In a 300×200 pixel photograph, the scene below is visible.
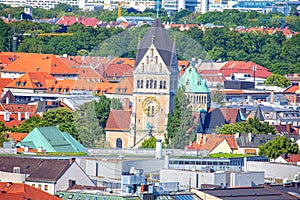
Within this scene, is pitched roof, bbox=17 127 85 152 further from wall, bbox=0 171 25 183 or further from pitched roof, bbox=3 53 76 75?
pitched roof, bbox=3 53 76 75

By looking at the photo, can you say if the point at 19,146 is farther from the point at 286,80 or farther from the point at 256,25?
the point at 256,25

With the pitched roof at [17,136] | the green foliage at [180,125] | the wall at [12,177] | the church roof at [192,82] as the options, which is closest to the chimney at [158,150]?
the green foliage at [180,125]

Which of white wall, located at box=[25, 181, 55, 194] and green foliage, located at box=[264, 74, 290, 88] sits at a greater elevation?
green foliage, located at box=[264, 74, 290, 88]

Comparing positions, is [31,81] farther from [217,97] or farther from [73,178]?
[73,178]

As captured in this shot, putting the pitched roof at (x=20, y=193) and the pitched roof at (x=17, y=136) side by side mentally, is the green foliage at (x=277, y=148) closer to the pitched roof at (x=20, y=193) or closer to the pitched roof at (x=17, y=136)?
the pitched roof at (x=17, y=136)

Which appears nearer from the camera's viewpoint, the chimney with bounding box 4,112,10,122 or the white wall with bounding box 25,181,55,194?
the white wall with bounding box 25,181,55,194

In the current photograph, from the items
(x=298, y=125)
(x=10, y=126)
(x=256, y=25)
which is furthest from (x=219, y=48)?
(x=10, y=126)

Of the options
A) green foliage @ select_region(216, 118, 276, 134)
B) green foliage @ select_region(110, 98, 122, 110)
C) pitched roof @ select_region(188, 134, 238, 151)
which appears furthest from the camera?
green foliage @ select_region(216, 118, 276, 134)

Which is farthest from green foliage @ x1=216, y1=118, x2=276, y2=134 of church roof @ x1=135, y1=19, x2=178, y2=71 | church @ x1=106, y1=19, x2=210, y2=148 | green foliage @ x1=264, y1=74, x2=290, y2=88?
green foliage @ x1=264, y1=74, x2=290, y2=88
